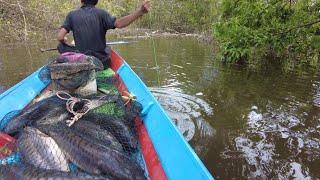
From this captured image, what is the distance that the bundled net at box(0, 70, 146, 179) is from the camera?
137 inches

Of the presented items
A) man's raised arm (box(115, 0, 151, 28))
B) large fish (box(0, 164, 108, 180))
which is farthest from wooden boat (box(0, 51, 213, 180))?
man's raised arm (box(115, 0, 151, 28))

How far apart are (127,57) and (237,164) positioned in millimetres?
12341

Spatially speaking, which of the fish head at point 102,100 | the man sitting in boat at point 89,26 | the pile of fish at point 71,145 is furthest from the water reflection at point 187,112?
the pile of fish at point 71,145

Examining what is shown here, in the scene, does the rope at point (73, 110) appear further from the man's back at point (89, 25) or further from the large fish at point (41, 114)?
the man's back at point (89, 25)

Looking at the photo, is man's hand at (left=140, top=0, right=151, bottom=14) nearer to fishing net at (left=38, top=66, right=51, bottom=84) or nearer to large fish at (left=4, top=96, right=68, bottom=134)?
fishing net at (left=38, top=66, right=51, bottom=84)

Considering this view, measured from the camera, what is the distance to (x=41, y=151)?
3.73 meters

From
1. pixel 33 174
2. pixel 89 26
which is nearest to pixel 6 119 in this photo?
pixel 33 174

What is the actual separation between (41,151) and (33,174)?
1.56ft

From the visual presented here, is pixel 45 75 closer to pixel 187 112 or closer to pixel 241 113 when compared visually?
pixel 187 112

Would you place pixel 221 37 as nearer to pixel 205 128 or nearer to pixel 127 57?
pixel 127 57

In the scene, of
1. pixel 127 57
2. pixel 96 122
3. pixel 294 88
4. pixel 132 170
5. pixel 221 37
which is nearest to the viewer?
pixel 132 170

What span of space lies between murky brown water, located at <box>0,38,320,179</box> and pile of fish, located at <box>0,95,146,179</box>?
1.96m

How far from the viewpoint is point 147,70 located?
13945 mm

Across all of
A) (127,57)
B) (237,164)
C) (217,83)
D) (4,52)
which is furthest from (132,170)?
(4,52)
